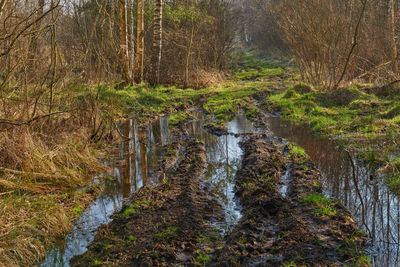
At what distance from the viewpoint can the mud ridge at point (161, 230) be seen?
4387 millimetres

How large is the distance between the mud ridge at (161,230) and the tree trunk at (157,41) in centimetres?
1277

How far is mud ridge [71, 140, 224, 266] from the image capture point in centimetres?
439

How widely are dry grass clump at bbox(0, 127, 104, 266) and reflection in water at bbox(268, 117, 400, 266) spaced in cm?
410

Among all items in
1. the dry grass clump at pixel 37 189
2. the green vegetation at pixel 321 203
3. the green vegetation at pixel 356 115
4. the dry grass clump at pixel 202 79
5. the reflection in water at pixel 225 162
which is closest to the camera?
the dry grass clump at pixel 37 189

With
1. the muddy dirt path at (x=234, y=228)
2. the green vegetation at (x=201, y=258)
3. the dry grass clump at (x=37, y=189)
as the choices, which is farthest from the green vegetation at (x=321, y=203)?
the dry grass clump at (x=37, y=189)

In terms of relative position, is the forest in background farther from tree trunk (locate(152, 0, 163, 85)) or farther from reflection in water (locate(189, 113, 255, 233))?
reflection in water (locate(189, 113, 255, 233))

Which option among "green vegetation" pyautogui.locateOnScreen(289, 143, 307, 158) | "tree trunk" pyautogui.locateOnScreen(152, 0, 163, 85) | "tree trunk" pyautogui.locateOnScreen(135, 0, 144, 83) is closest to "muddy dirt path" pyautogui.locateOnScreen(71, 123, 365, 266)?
"green vegetation" pyautogui.locateOnScreen(289, 143, 307, 158)

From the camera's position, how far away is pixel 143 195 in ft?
20.9

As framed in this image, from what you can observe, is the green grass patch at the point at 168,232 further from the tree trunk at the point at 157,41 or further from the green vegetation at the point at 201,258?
the tree trunk at the point at 157,41

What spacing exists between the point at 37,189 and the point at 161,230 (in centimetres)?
258

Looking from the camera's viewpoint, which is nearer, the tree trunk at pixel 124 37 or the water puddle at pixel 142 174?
the water puddle at pixel 142 174

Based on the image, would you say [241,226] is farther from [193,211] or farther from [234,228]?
[193,211]

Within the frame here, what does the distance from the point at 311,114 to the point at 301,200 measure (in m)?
8.15

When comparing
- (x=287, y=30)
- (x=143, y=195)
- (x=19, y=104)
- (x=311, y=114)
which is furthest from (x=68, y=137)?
(x=287, y=30)
